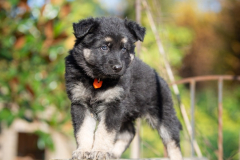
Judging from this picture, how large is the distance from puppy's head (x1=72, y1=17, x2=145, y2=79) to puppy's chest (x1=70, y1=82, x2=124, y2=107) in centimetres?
16

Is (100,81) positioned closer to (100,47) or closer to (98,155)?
(100,47)

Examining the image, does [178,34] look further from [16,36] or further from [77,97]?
[77,97]

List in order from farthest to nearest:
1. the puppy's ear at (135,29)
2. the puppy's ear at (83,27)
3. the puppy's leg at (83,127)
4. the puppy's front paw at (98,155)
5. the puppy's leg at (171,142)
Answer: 1. the puppy's leg at (171,142)
2. the puppy's ear at (135,29)
3. the puppy's ear at (83,27)
4. the puppy's leg at (83,127)
5. the puppy's front paw at (98,155)

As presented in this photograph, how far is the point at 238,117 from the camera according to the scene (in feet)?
35.2

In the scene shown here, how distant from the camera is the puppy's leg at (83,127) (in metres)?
3.27

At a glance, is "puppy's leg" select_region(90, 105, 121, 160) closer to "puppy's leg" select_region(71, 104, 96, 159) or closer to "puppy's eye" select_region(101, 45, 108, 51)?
"puppy's leg" select_region(71, 104, 96, 159)

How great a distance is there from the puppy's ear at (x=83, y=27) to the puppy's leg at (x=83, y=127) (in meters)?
0.76

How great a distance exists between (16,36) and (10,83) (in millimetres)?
999

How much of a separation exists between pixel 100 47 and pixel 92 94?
51 cm

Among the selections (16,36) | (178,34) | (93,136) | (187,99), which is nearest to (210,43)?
(178,34)

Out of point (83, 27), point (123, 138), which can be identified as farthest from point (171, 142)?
point (83, 27)

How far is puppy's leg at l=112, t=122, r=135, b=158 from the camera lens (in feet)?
13.9

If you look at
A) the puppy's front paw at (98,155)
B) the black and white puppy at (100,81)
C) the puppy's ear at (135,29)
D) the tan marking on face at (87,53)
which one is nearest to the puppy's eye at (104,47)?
the black and white puppy at (100,81)

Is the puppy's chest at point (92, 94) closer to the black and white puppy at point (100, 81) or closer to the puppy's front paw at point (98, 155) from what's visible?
the black and white puppy at point (100, 81)
